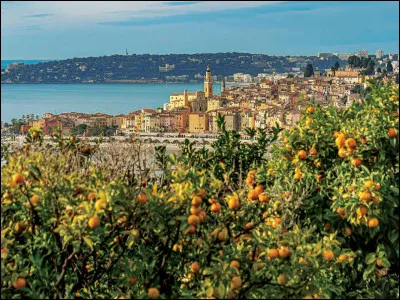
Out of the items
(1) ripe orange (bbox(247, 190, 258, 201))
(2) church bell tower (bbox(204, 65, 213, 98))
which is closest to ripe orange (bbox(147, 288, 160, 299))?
(1) ripe orange (bbox(247, 190, 258, 201))

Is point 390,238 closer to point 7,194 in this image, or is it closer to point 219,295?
point 219,295

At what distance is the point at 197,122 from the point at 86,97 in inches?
616

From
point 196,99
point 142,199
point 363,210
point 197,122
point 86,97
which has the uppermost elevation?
point 142,199

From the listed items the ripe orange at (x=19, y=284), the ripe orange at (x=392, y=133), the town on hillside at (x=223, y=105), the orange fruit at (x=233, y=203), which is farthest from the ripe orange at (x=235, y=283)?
the town on hillside at (x=223, y=105)

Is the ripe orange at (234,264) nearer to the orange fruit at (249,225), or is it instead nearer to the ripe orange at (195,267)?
the ripe orange at (195,267)

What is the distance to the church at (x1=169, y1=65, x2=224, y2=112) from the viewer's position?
165ft

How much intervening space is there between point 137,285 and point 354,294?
76cm

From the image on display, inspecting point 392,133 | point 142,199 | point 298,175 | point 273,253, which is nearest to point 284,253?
point 273,253

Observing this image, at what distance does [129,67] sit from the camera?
52094mm

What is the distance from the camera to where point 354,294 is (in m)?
2.07

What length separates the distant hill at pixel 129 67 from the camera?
152ft

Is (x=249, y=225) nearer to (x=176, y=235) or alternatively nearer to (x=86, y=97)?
(x=176, y=235)

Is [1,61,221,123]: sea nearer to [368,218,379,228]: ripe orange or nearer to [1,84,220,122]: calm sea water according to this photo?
[1,84,220,122]: calm sea water

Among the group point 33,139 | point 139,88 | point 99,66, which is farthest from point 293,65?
point 33,139
